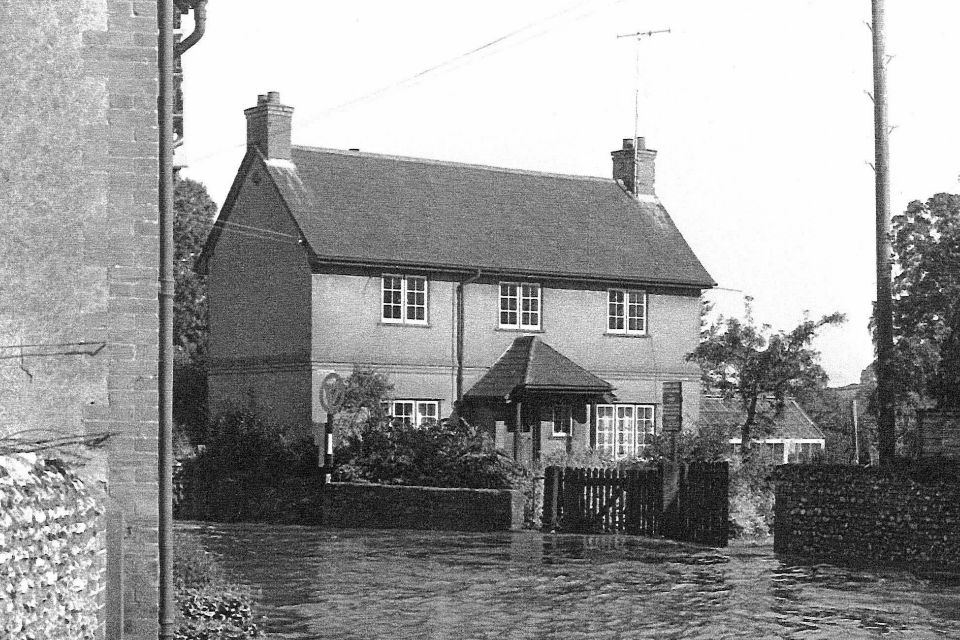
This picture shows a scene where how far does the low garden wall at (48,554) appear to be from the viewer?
873 centimetres

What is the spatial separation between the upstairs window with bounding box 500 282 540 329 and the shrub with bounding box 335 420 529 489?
11.4 metres

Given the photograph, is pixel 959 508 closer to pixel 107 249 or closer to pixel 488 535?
pixel 488 535

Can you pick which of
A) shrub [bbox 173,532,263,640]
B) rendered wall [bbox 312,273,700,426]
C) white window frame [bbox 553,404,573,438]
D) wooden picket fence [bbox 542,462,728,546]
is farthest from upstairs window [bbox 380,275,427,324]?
shrub [bbox 173,532,263,640]

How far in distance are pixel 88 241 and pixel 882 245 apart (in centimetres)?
1616

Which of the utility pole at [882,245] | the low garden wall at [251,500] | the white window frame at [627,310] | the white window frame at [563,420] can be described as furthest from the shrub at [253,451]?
the utility pole at [882,245]

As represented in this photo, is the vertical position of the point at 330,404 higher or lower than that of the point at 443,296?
lower

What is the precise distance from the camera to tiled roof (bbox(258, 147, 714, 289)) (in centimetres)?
4259

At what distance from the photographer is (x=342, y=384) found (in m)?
36.8

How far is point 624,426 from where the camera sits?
149 feet

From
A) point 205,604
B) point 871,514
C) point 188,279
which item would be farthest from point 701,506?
point 188,279

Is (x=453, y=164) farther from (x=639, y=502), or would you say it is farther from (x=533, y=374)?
(x=639, y=502)

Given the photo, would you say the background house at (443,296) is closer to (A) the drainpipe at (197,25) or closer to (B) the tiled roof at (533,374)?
(B) the tiled roof at (533,374)

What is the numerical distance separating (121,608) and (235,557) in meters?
12.6

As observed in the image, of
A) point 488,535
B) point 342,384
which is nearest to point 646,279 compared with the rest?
point 342,384
